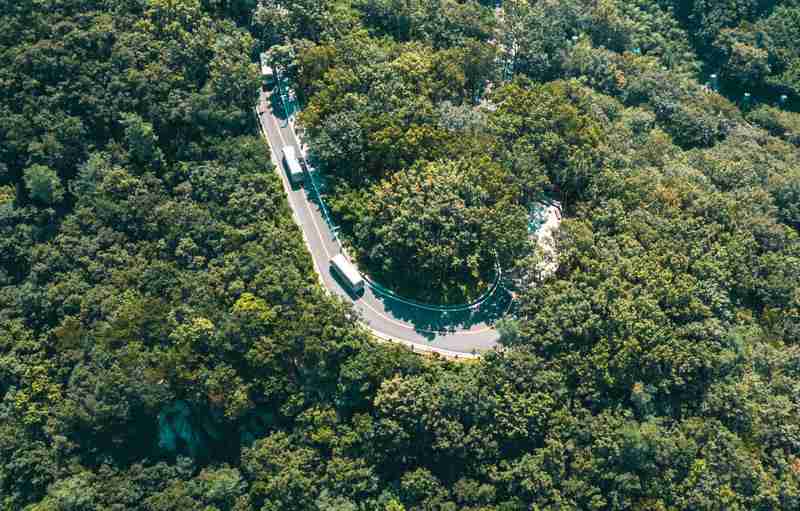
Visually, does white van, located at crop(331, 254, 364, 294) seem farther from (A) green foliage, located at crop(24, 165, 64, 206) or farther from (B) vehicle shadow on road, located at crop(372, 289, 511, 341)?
(A) green foliage, located at crop(24, 165, 64, 206)

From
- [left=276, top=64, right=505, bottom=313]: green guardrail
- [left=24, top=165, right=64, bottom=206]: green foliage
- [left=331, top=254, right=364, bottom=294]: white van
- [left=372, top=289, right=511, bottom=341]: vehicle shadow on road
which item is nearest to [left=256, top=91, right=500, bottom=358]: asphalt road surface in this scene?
[left=372, top=289, right=511, bottom=341]: vehicle shadow on road

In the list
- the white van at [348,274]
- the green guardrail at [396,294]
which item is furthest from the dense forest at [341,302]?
the white van at [348,274]

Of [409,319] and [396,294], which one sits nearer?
[409,319]

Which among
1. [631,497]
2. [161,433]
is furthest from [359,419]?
[631,497]

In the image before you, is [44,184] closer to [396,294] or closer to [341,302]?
[341,302]

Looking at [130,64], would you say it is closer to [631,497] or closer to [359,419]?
[359,419]

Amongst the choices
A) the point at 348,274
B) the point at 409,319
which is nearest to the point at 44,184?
the point at 348,274
